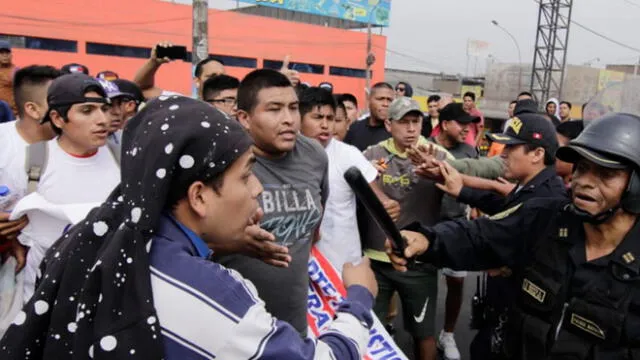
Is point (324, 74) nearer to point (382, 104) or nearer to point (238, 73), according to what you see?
point (238, 73)

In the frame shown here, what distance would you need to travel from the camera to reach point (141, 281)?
1.13 meters

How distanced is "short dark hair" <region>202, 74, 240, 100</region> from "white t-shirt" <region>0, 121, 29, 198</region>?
145cm

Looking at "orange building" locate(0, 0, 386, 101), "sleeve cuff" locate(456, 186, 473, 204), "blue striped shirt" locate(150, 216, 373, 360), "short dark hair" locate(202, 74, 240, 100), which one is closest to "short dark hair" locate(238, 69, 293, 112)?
"sleeve cuff" locate(456, 186, 473, 204)

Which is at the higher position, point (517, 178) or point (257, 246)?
point (517, 178)

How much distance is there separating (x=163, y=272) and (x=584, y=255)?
1.70 m

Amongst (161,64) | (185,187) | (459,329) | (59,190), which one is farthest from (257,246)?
(459,329)

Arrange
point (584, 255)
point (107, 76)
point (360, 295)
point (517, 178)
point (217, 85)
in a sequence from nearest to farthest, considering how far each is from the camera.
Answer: point (360, 295)
point (584, 255)
point (517, 178)
point (217, 85)
point (107, 76)

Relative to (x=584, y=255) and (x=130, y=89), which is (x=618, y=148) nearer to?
(x=584, y=255)

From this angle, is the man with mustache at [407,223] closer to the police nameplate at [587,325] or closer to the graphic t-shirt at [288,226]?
the graphic t-shirt at [288,226]

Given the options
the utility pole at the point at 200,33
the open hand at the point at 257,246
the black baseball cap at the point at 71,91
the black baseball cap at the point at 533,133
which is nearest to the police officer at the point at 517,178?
the black baseball cap at the point at 533,133

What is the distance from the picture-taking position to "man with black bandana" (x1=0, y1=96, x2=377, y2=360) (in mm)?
1134

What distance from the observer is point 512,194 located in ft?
10.8

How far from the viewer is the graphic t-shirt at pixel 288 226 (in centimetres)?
232

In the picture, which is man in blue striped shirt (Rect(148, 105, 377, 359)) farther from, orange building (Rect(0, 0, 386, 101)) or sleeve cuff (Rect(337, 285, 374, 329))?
orange building (Rect(0, 0, 386, 101))
